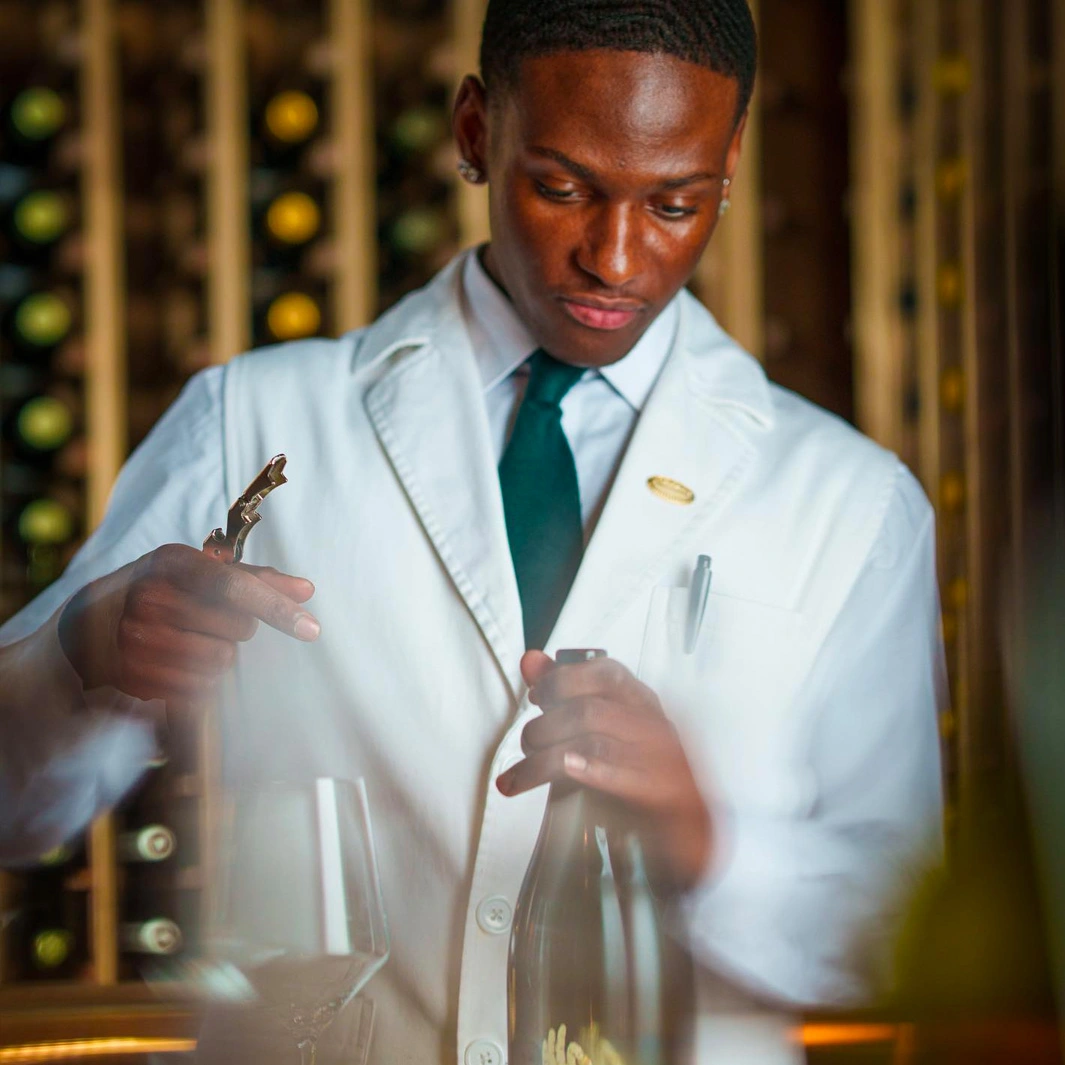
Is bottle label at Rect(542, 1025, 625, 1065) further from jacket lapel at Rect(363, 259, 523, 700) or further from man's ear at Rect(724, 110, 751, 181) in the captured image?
man's ear at Rect(724, 110, 751, 181)

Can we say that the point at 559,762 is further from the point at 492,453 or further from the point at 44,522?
the point at 44,522

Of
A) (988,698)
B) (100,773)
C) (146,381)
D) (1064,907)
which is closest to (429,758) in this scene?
(100,773)

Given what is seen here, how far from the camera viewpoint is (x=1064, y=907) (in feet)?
1.79

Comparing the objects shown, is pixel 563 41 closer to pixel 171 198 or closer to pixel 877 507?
pixel 877 507

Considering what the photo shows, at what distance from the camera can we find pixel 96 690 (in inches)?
21.6

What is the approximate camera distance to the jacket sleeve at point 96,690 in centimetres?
57

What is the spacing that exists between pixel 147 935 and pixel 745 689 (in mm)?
947

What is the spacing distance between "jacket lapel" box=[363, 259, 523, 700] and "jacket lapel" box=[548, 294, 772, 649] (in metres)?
0.05

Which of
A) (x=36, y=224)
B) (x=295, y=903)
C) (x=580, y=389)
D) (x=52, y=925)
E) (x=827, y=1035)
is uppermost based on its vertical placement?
(x=36, y=224)

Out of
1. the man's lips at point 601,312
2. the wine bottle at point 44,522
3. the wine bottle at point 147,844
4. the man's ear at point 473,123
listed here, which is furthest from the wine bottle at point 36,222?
the man's lips at point 601,312

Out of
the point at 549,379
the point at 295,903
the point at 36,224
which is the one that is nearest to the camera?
the point at 295,903

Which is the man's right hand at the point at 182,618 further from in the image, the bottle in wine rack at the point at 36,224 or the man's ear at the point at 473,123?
the bottle in wine rack at the point at 36,224

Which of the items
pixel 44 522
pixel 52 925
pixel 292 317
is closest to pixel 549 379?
pixel 292 317

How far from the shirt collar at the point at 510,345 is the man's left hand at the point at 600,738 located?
35 cm
